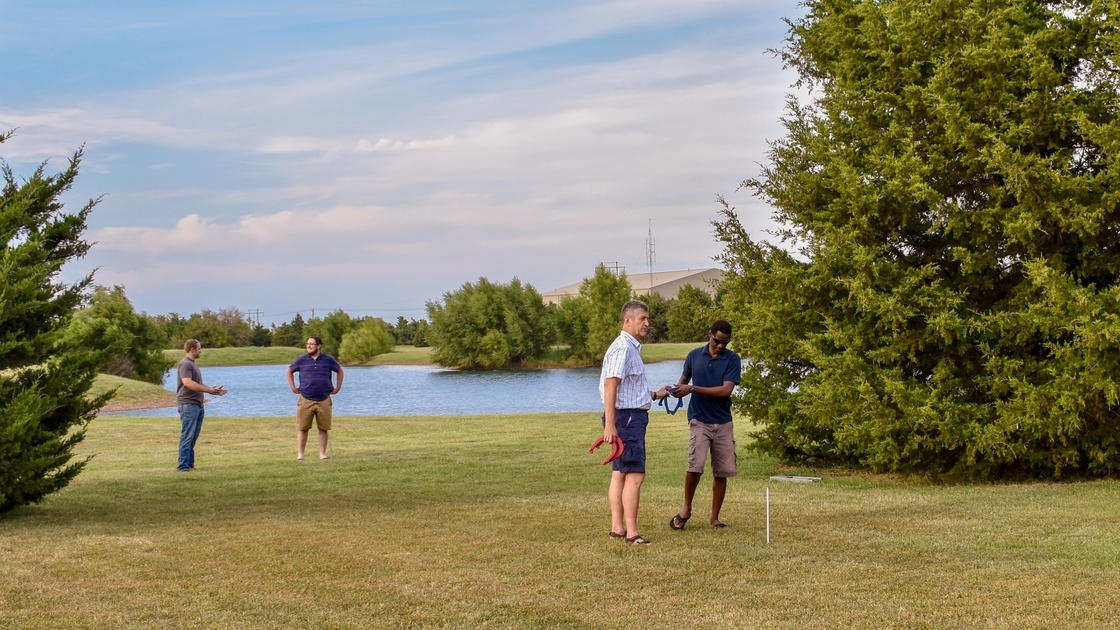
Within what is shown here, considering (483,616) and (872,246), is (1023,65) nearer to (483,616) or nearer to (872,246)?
(872,246)

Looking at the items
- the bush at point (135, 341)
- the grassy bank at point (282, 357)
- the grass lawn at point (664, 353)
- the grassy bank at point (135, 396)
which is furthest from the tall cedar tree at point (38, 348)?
the grassy bank at point (282, 357)

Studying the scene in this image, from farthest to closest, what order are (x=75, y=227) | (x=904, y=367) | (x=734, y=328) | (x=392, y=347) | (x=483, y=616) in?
(x=392, y=347), (x=734, y=328), (x=904, y=367), (x=75, y=227), (x=483, y=616)

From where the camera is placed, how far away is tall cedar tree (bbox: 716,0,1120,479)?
13.2 m

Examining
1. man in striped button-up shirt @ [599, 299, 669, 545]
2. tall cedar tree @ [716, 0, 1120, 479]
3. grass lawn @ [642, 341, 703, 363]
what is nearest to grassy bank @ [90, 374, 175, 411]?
tall cedar tree @ [716, 0, 1120, 479]

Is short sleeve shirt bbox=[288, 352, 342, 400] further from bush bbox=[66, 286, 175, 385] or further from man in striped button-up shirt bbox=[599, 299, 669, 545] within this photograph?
bush bbox=[66, 286, 175, 385]

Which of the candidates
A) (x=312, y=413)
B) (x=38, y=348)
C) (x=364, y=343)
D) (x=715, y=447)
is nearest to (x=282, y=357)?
(x=364, y=343)

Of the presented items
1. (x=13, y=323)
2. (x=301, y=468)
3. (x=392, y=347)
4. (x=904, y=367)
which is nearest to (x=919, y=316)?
(x=904, y=367)

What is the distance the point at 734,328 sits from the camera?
16359 mm

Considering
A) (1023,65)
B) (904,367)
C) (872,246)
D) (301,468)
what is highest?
(1023,65)

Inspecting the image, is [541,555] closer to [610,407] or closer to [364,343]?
[610,407]

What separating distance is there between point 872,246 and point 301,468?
9.50 metres

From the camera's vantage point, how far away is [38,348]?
38.0ft

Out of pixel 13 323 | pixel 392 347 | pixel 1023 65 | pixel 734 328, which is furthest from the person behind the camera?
pixel 392 347

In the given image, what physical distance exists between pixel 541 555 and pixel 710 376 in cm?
248
